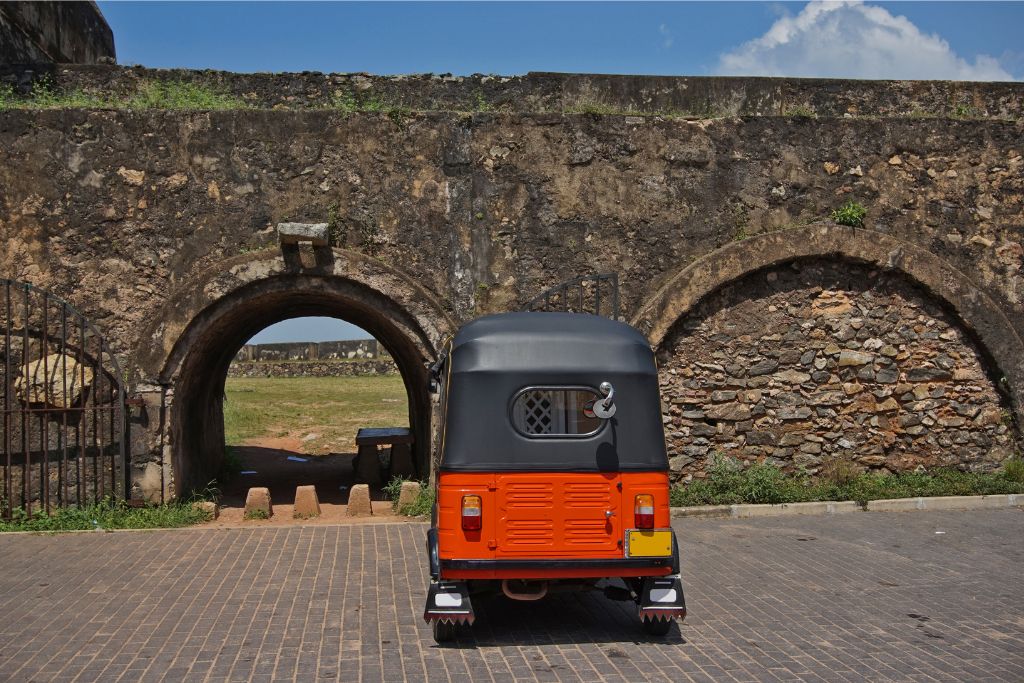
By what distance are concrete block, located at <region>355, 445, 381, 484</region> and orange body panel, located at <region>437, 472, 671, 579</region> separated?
774cm

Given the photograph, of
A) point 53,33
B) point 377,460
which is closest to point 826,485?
point 377,460

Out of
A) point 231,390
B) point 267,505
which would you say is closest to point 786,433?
point 267,505

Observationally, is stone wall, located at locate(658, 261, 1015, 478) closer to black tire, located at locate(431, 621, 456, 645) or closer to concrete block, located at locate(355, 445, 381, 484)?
concrete block, located at locate(355, 445, 381, 484)

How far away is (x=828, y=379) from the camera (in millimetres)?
10906

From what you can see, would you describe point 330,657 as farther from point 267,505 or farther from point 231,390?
point 231,390

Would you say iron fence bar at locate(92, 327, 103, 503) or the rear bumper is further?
iron fence bar at locate(92, 327, 103, 503)

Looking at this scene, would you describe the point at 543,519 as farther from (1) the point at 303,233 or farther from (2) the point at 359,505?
(1) the point at 303,233

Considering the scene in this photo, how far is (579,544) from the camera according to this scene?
5875 mm

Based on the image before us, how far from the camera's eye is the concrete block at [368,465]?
13.4m

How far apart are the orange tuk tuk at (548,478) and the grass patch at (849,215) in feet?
19.1

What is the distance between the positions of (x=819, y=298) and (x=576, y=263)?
297 cm

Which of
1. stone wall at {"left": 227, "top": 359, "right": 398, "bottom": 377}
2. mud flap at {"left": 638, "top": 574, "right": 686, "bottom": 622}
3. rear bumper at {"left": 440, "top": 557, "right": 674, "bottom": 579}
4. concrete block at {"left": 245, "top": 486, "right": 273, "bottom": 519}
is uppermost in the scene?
stone wall at {"left": 227, "top": 359, "right": 398, "bottom": 377}

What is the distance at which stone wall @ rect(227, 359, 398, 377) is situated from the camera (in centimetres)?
3134

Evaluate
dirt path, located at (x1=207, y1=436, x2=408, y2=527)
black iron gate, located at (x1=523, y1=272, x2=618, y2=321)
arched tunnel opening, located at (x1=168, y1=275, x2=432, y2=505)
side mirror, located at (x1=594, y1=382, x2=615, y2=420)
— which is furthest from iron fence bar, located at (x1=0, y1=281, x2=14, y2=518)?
side mirror, located at (x1=594, y1=382, x2=615, y2=420)
